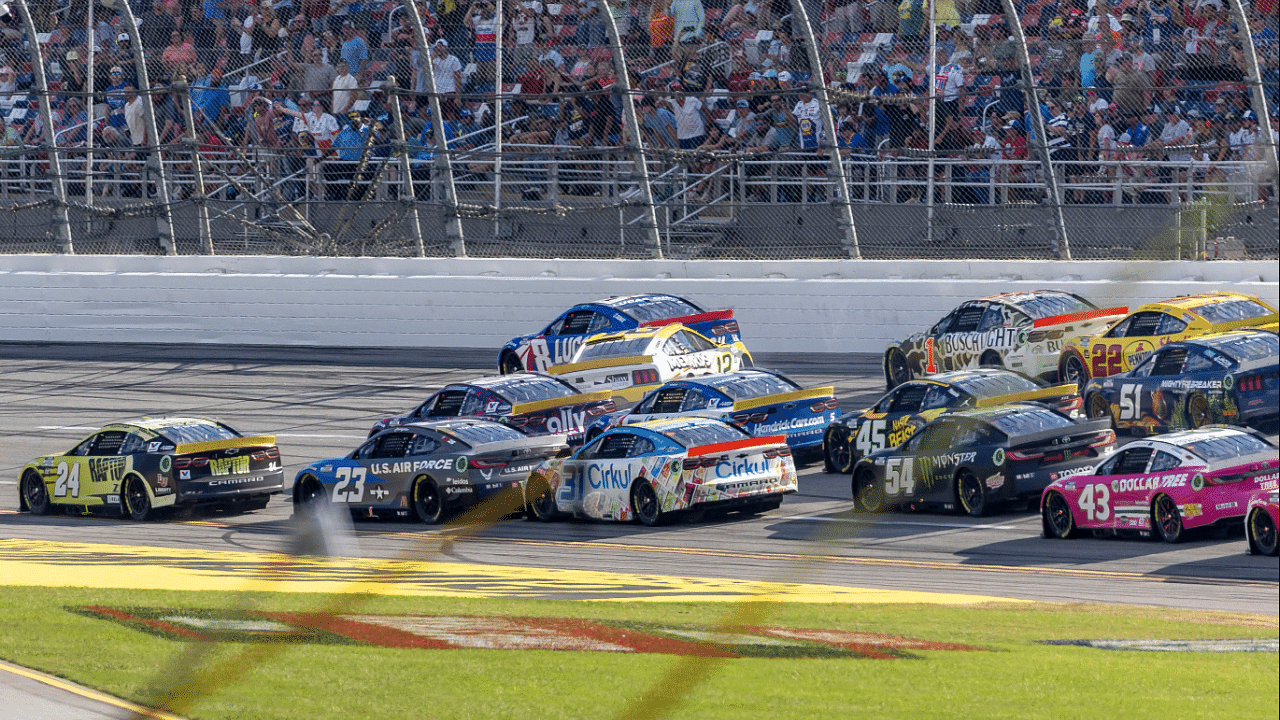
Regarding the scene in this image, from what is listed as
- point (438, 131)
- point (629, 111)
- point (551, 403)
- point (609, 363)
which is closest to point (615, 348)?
point (609, 363)

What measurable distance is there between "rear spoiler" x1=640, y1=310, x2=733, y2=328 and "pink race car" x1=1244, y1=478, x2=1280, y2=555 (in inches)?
389

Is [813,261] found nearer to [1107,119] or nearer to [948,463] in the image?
[1107,119]

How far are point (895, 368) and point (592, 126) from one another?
18.6ft

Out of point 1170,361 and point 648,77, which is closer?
point 1170,361

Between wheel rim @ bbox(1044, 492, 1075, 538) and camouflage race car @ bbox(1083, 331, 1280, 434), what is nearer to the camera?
wheel rim @ bbox(1044, 492, 1075, 538)

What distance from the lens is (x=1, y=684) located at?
8359 millimetres

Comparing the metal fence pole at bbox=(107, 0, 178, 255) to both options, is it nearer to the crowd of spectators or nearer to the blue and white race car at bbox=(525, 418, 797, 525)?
the crowd of spectators

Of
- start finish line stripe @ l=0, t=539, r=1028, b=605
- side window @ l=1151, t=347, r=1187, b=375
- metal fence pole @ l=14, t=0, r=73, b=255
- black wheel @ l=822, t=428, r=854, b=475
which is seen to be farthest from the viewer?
metal fence pole @ l=14, t=0, r=73, b=255

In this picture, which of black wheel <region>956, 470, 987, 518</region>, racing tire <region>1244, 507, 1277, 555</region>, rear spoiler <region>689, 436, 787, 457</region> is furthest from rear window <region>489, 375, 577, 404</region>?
racing tire <region>1244, 507, 1277, 555</region>

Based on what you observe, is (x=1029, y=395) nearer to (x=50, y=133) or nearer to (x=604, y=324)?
(x=604, y=324)

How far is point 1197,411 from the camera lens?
16.1 meters

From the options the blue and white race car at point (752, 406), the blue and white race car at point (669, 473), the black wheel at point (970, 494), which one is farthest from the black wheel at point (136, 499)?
the black wheel at point (970, 494)

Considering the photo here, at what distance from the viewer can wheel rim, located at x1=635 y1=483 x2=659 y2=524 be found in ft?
49.7

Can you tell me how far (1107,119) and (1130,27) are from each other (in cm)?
238
